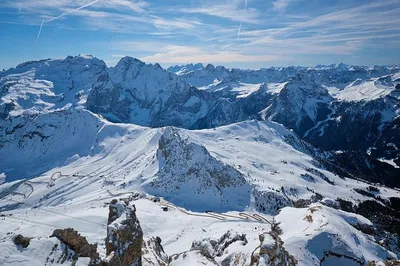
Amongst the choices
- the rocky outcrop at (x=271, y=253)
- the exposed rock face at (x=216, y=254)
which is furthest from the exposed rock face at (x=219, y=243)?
the rocky outcrop at (x=271, y=253)

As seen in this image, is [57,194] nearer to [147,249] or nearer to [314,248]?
[147,249]

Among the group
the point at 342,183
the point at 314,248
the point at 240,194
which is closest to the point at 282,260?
the point at 314,248

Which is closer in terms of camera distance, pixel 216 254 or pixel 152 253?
pixel 152 253

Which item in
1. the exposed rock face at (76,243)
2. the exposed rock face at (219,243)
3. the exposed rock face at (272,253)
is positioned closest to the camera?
the exposed rock face at (272,253)

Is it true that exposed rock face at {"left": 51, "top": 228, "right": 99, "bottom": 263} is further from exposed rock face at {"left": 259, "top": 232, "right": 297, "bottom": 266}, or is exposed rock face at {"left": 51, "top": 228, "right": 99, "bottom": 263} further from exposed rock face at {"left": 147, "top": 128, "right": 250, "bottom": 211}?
exposed rock face at {"left": 147, "top": 128, "right": 250, "bottom": 211}

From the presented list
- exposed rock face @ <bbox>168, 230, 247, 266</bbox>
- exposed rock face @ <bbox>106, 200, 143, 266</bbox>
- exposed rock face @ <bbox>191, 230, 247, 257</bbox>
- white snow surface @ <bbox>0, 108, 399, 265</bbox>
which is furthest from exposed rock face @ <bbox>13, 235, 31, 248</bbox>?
exposed rock face @ <bbox>191, 230, 247, 257</bbox>

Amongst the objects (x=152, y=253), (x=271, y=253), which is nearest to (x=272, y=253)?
(x=271, y=253)

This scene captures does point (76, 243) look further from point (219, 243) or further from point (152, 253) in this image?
point (219, 243)

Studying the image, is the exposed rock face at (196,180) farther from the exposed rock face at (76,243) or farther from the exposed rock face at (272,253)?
the exposed rock face at (272,253)
